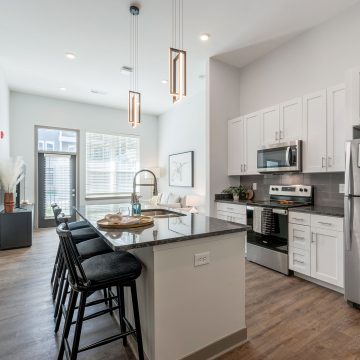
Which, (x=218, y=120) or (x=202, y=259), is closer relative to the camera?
(x=202, y=259)

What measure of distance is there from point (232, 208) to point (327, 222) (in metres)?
1.48

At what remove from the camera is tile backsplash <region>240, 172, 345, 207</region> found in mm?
3197

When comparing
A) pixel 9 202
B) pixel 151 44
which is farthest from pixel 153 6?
pixel 9 202

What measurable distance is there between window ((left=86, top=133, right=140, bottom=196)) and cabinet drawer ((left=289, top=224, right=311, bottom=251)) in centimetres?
546

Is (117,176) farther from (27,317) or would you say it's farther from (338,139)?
(338,139)

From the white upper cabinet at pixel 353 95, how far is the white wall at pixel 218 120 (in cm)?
209

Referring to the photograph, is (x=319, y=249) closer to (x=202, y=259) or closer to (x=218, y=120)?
(x=202, y=259)

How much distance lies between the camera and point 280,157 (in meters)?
3.54

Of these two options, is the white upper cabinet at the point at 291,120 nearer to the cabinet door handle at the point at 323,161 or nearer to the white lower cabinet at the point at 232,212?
the cabinet door handle at the point at 323,161

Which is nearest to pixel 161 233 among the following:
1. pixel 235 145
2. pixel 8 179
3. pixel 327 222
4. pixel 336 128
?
pixel 327 222

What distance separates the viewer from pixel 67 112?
667 cm

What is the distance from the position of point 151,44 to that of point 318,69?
256cm

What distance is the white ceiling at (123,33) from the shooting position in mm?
3049

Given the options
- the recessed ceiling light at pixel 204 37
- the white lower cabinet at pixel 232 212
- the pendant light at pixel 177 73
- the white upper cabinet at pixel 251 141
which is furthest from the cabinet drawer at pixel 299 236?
A: the recessed ceiling light at pixel 204 37
